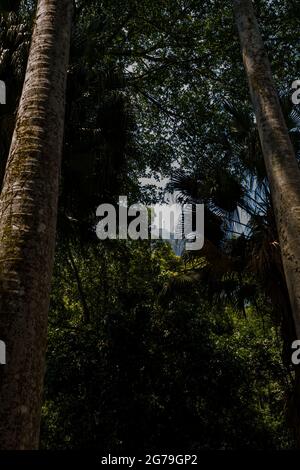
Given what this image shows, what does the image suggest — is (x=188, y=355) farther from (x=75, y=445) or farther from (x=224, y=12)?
(x=224, y=12)

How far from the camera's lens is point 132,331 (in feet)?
32.6

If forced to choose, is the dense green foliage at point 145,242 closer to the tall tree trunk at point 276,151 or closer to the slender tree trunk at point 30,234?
the tall tree trunk at point 276,151

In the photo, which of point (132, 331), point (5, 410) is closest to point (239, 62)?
point (132, 331)

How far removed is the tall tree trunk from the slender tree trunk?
2425 millimetres

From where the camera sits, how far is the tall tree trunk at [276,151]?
14.1ft

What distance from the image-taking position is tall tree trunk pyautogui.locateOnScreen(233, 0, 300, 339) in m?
4.29

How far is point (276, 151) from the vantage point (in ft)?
16.6

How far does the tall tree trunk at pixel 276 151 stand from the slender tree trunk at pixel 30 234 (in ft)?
7.96

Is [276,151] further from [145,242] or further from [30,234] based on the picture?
[145,242]

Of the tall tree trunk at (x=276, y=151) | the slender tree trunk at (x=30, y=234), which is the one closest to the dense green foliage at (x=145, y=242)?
the tall tree trunk at (x=276, y=151)

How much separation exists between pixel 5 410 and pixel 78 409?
7.86 metres

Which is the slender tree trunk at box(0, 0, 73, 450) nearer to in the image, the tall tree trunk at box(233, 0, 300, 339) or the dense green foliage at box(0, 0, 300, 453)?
the tall tree trunk at box(233, 0, 300, 339)

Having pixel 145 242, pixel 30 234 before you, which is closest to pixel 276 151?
pixel 30 234

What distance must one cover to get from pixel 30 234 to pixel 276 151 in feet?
10.9
